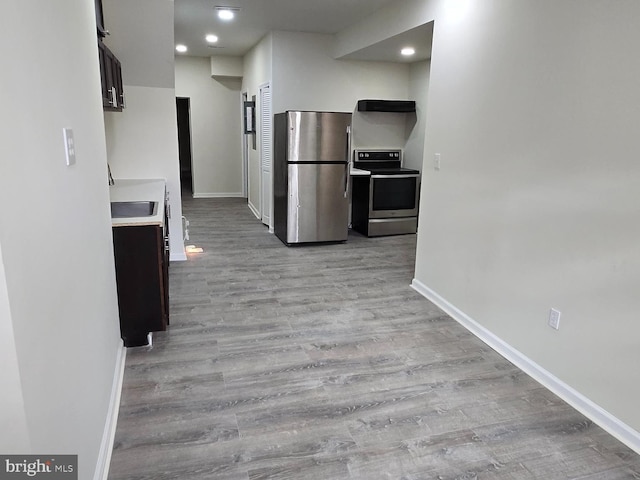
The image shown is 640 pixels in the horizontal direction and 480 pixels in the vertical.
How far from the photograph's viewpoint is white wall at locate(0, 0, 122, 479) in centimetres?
99

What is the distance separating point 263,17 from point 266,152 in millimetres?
1899

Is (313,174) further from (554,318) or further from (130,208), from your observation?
(554,318)

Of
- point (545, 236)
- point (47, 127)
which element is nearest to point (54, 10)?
point (47, 127)

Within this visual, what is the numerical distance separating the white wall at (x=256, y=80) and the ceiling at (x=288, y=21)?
0.64 feet

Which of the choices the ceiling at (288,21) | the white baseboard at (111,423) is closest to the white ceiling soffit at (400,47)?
the ceiling at (288,21)

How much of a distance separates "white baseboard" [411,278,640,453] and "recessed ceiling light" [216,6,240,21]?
11.8 feet

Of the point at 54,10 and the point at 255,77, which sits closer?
the point at 54,10

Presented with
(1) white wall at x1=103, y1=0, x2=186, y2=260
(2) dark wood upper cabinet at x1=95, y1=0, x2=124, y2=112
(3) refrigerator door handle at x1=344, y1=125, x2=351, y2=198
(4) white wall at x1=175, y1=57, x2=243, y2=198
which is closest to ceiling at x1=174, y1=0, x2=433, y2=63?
(1) white wall at x1=103, y1=0, x2=186, y2=260

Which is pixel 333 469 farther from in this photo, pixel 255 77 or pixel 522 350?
pixel 255 77

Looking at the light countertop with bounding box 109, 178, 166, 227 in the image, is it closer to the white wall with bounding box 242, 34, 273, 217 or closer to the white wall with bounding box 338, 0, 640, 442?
the white wall with bounding box 338, 0, 640, 442

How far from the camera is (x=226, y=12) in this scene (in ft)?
16.0

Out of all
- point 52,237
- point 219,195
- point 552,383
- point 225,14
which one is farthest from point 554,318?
point 219,195

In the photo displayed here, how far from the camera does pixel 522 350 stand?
285 centimetres

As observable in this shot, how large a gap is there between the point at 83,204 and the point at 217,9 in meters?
3.79
